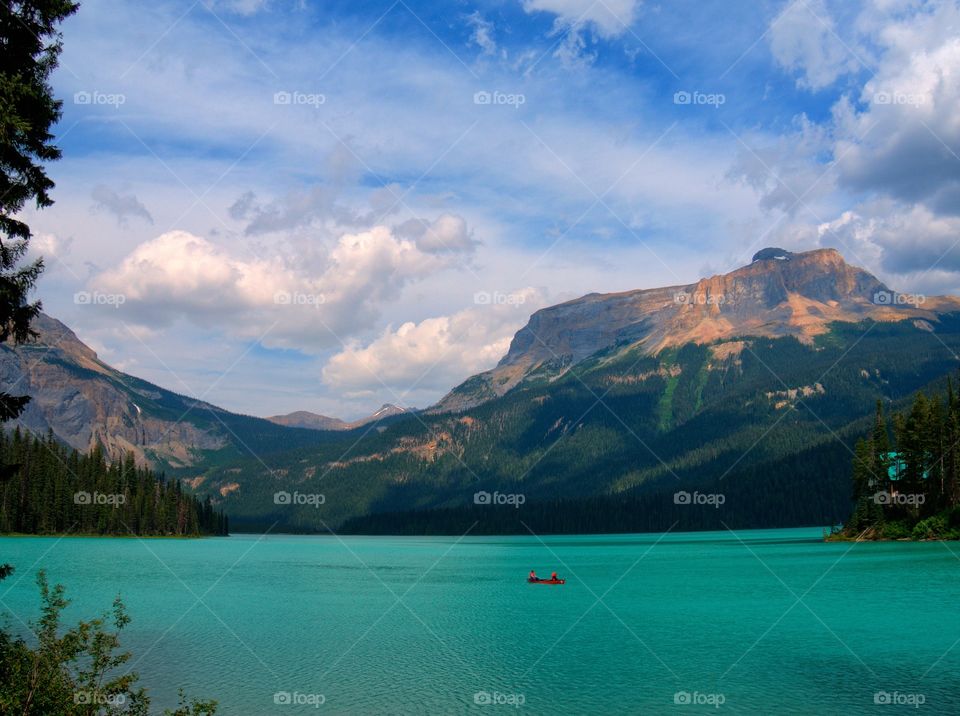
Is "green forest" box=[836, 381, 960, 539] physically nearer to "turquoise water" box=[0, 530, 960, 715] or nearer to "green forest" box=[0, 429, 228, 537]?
"turquoise water" box=[0, 530, 960, 715]

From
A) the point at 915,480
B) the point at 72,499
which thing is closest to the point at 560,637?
the point at 915,480

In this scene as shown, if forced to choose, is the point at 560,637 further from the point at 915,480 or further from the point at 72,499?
the point at 72,499

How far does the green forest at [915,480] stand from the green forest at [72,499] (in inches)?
6252

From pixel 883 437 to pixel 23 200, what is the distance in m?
116

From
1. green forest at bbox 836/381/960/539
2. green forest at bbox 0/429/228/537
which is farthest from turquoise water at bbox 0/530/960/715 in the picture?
green forest at bbox 0/429/228/537

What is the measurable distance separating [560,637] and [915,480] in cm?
7797

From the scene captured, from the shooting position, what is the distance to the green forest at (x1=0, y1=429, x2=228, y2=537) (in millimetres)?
171000

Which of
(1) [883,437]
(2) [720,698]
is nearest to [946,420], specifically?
(1) [883,437]

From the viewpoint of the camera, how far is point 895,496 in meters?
108

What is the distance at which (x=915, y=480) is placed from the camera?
10356 centimetres

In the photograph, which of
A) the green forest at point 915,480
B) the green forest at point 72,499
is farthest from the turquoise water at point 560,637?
the green forest at point 72,499

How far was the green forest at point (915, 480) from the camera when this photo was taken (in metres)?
98.5

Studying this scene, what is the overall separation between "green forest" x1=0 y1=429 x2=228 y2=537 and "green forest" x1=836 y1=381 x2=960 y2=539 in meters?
159

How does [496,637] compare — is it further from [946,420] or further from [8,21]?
[946,420]
